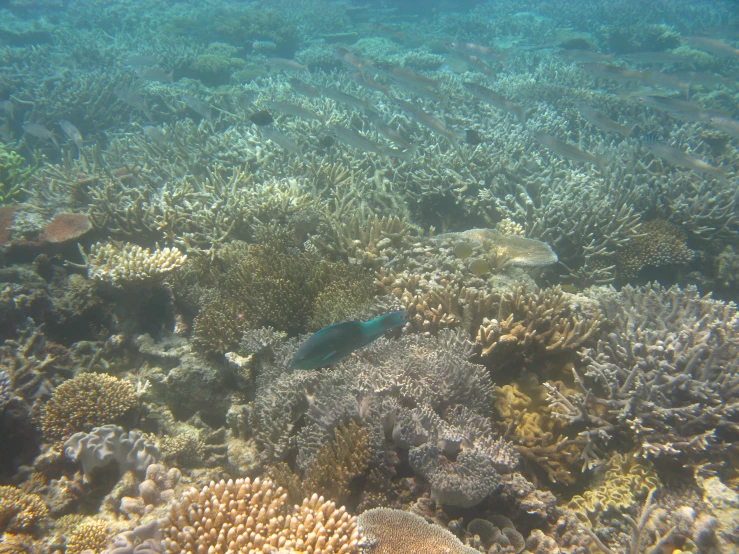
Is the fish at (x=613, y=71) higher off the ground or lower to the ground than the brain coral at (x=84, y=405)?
higher

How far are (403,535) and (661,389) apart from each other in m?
2.42

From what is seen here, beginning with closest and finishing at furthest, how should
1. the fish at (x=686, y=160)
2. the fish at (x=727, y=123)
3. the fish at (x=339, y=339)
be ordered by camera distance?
the fish at (x=339, y=339) < the fish at (x=686, y=160) < the fish at (x=727, y=123)

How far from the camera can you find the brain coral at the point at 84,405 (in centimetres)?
353

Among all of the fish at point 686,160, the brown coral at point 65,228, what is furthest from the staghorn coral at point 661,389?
the brown coral at point 65,228

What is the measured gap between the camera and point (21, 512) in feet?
9.45

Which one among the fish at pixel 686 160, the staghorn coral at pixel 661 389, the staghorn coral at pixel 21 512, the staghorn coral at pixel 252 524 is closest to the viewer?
the staghorn coral at pixel 252 524

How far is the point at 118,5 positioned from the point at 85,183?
92.2 ft

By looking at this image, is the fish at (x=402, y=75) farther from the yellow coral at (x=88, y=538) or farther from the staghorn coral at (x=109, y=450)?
the yellow coral at (x=88, y=538)

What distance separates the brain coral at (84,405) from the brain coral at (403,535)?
2.70 meters

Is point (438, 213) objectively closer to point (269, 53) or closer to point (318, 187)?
point (318, 187)

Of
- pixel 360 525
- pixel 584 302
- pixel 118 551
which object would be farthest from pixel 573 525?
pixel 118 551

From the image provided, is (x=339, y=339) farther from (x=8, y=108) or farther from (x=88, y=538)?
(x=8, y=108)

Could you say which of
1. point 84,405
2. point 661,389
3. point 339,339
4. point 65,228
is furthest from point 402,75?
point 84,405

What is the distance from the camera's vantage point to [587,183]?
7.29m
